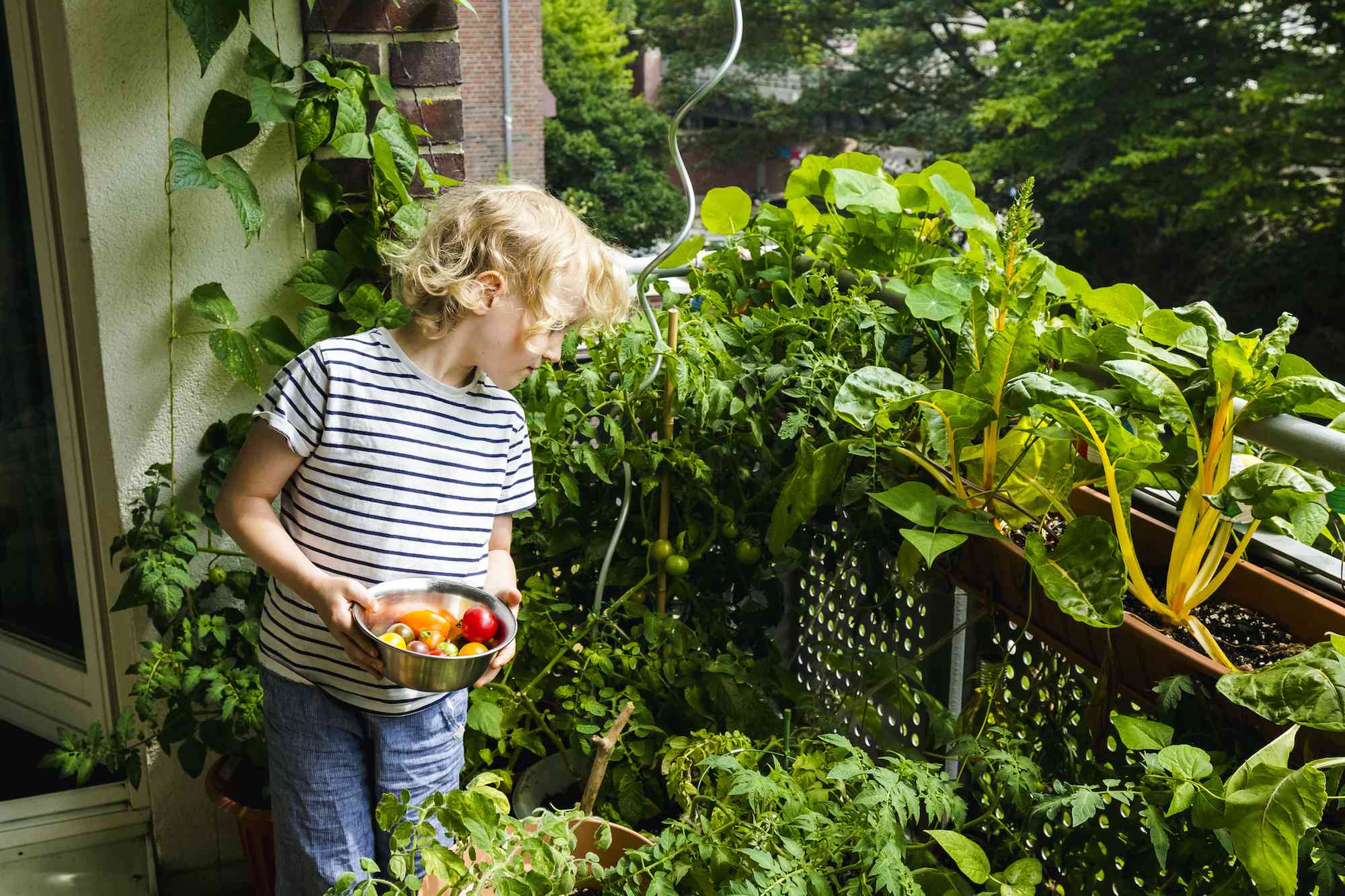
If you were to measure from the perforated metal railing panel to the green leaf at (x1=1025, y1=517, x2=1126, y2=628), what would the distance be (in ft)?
0.49

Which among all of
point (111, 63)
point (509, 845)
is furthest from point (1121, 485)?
point (111, 63)

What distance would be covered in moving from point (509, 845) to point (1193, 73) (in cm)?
1479

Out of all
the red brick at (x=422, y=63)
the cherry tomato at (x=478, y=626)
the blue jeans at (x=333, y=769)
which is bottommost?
the blue jeans at (x=333, y=769)

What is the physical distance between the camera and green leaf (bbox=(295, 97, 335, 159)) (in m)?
1.52

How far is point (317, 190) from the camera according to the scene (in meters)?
1.61

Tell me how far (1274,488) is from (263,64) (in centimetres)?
132

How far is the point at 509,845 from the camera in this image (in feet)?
→ 3.51

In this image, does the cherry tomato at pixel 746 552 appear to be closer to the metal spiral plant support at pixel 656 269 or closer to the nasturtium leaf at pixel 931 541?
the metal spiral plant support at pixel 656 269

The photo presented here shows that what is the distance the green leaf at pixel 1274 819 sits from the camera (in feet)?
2.74

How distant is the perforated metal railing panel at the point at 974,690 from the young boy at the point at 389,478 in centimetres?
52

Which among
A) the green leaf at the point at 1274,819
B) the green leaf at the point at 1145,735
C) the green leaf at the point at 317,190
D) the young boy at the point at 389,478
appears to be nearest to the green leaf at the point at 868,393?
the young boy at the point at 389,478

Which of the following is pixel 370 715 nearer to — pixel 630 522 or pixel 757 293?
pixel 630 522

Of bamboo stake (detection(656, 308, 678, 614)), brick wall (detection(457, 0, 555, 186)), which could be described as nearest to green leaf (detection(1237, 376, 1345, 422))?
bamboo stake (detection(656, 308, 678, 614))

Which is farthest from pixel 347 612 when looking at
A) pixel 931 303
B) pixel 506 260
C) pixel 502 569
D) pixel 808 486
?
pixel 931 303
